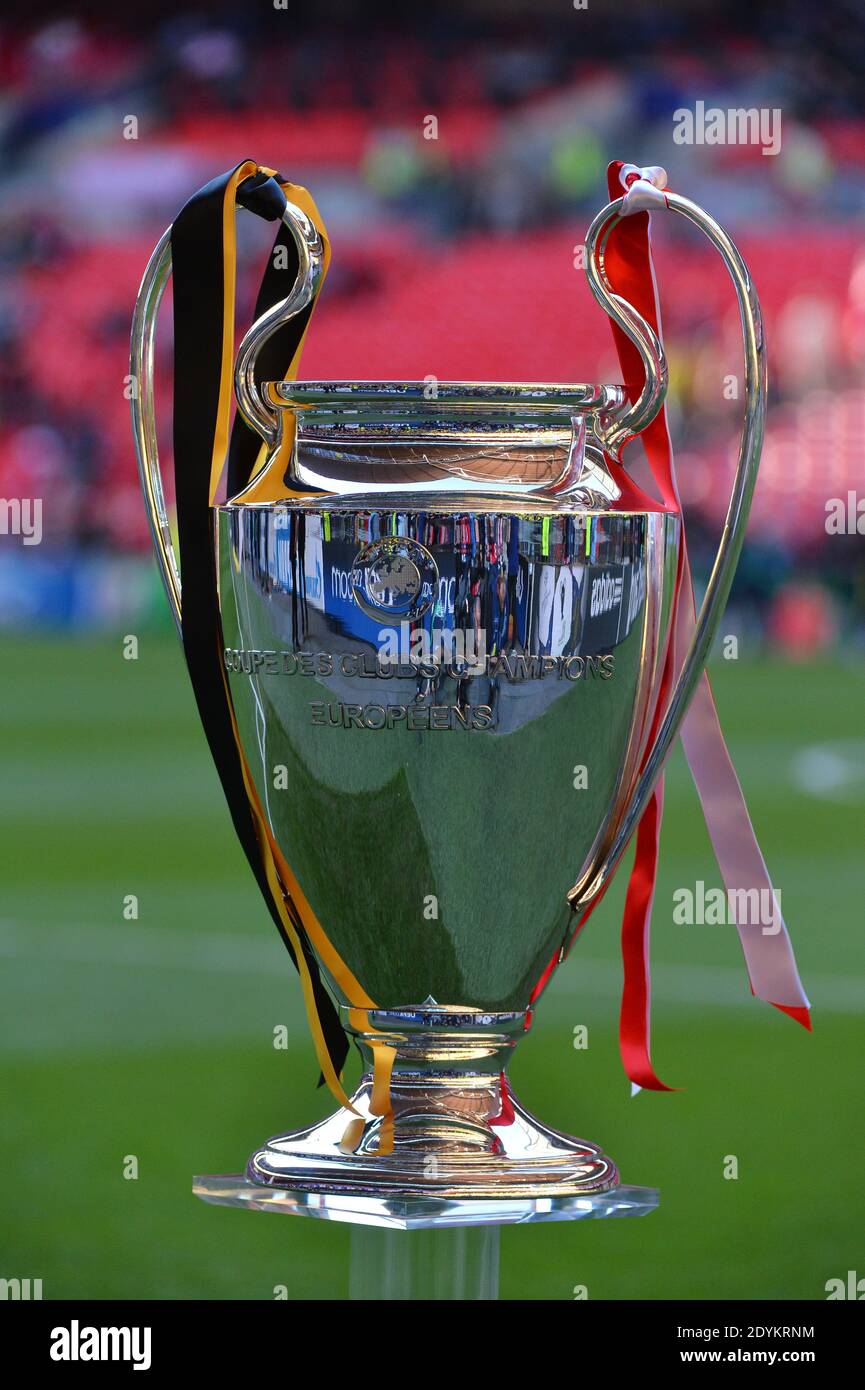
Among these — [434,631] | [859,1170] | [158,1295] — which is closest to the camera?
[434,631]

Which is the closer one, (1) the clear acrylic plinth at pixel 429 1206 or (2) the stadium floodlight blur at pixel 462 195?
(1) the clear acrylic plinth at pixel 429 1206

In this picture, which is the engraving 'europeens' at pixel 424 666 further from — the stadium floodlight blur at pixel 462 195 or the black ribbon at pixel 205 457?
the stadium floodlight blur at pixel 462 195

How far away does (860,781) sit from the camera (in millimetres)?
8914

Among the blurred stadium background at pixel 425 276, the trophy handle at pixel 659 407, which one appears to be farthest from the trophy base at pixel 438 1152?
the blurred stadium background at pixel 425 276

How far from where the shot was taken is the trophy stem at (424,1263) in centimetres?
93

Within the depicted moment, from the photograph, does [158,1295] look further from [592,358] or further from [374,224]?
[374,224]

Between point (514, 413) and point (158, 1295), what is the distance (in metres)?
1.78

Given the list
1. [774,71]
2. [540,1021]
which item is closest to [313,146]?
[774,71]

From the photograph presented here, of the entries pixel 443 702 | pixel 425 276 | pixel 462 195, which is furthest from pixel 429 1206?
pixel 462 195

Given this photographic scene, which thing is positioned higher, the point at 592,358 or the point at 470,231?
the point at 470,231

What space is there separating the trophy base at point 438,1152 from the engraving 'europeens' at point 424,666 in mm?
224

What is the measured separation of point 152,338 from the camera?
1.00 m

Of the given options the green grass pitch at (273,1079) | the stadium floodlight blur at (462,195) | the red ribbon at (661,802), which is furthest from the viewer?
the stadium floodlight blur at (462,195)

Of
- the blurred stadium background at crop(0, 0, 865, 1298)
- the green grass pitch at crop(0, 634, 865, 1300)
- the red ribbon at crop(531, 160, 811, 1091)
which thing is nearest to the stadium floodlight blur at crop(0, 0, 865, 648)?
the blurred stadium background at crop(0, 0, 865, 1298)
